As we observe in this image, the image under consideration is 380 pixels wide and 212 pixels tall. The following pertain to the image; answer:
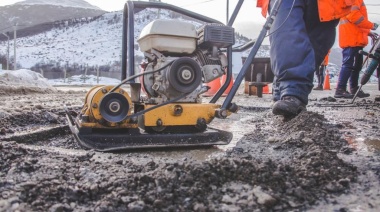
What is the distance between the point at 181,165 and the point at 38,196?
55 centimetres

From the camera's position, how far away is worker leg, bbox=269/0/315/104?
9.21 feet

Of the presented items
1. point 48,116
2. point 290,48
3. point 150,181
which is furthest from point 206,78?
point 48,116

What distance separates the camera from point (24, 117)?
329 cm

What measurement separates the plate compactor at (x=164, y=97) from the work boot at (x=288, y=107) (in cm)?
38

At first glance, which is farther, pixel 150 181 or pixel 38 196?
pixel 150 181

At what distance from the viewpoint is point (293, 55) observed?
2.82 meters

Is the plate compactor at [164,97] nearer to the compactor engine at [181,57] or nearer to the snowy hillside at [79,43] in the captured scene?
the compactor engine at [181,57]

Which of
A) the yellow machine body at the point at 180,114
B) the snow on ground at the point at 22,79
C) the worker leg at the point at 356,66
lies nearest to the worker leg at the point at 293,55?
the yellow machine body at the point at 180,114

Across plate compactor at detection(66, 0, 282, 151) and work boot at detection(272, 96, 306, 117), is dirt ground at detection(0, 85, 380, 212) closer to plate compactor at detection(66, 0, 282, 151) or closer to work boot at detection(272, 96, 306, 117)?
plate compactor at detection(66, 0, 282, 151)

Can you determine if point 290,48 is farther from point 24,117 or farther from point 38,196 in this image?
point 24,117

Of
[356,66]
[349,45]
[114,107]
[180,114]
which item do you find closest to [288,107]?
[180,114]

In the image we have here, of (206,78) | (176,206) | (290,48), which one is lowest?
(176,206)

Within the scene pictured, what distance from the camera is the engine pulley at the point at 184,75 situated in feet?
7.41

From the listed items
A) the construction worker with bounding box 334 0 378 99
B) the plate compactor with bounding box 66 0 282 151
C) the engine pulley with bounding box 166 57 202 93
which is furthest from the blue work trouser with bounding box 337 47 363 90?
the engine pulley with bounding box 166 57 202 93
